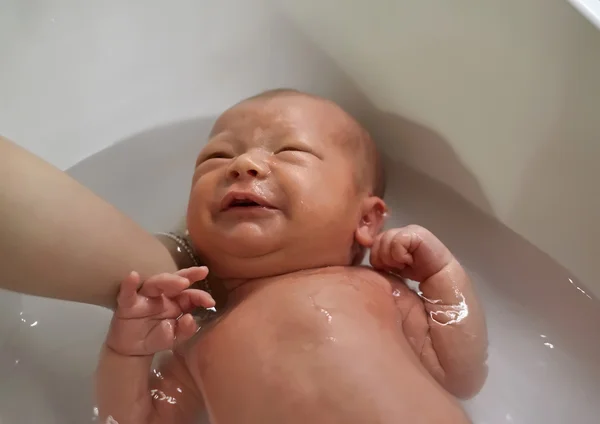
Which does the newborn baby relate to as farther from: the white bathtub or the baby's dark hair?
the white bathtub

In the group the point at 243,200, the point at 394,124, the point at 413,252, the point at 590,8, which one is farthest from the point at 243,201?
the point at 590,8

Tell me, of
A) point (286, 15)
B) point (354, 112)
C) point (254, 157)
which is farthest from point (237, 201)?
point (286, 15)

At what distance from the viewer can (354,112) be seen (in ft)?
3.69

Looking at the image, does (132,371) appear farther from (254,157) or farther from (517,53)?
(517,53)

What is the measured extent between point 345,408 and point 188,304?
0.73 ft

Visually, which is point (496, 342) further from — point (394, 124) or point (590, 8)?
point (590, 8)

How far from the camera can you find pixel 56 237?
638mm

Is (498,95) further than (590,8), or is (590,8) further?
(498,95)

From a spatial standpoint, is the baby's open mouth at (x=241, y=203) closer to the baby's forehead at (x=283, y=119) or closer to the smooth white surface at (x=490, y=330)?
the baby's forehead at (x=283, y=119)

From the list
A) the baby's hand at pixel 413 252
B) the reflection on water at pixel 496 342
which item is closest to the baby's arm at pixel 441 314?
the baby's hand at pixel 413 252

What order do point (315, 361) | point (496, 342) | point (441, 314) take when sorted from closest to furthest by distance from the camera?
point (315, 361) < point (441, 314) < point (496, 342)

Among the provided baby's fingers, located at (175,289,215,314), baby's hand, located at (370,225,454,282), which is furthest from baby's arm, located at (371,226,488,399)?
baby's fingers, located at (175,289,215,314)

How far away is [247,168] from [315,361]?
0.25 meters

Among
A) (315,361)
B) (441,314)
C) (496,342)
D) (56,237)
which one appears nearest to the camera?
(56,237)
